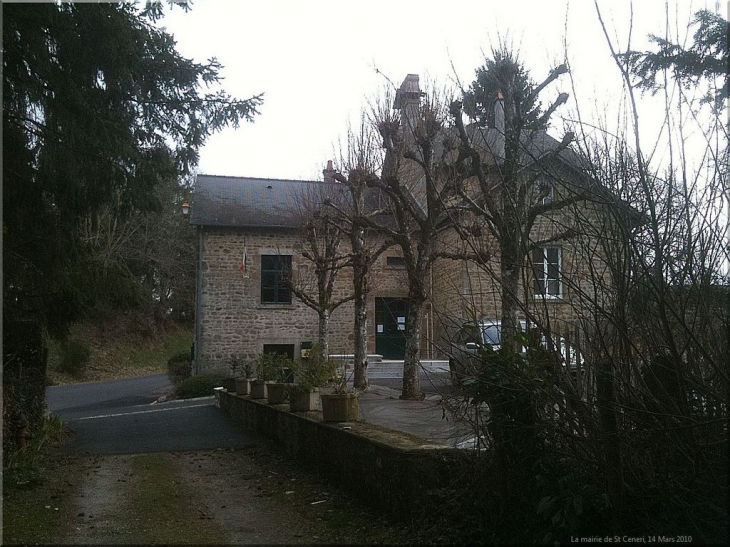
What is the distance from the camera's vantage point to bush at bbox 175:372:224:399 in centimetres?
2177

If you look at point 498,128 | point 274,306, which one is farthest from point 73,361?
point 498,128

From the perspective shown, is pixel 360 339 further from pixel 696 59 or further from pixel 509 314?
pixel 696 59

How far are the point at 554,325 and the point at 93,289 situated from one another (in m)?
6.81

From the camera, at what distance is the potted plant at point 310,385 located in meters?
9.62

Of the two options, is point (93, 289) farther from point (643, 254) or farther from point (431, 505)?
point (643, 254)

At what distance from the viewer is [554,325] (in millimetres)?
4703

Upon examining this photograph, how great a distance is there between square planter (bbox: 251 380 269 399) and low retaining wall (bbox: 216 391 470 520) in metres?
2.91

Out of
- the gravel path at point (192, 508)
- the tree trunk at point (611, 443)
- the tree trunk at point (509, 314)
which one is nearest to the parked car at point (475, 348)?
the tree trunk at point (509, 314)

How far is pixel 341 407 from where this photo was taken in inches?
319

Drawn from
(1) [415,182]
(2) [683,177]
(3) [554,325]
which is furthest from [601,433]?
(1) [415,182]

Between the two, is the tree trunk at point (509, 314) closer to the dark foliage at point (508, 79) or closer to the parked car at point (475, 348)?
the parked car at point (475, 348)

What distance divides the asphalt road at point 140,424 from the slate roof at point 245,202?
6.64 metres

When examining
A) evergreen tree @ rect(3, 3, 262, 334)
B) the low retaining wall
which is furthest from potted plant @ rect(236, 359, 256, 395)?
evergreen tree @ rect(3, 3, 262, 334)

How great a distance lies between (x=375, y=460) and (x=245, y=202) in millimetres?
21055
